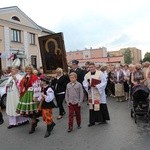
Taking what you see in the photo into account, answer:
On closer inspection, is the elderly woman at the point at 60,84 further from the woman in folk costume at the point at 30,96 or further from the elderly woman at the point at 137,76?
the elderly woman at the point at 137,76

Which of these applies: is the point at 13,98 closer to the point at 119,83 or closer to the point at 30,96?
the point at 30,96

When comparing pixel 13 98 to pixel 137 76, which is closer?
pixel 13 98

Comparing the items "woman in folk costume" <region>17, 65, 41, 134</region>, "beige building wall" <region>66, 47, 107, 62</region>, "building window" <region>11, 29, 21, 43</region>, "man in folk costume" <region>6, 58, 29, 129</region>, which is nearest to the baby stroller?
"woman in folk costume" <region>17, 65, 41, 134</region>

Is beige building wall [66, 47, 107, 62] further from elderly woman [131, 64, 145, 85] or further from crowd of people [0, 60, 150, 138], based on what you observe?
crowd of people [0, 60, 150, 138]

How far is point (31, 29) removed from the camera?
38625 millimetres

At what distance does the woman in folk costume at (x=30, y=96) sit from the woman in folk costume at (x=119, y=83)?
740cm

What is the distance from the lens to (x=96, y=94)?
9.66 meters

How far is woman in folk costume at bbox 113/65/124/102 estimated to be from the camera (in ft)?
52.4

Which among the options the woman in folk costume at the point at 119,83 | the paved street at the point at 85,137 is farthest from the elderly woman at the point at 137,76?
the woman in folk costume at the point at 119,83

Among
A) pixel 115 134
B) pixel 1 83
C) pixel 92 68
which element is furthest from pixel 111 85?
pixel 115 134

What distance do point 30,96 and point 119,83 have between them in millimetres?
7837

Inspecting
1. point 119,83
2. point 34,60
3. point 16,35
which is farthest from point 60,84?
point 34,60

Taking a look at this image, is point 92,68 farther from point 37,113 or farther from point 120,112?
point 120,112

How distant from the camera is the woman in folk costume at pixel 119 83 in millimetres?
15977
